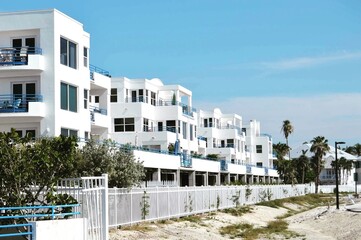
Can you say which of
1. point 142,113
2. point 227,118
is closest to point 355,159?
point 227,118

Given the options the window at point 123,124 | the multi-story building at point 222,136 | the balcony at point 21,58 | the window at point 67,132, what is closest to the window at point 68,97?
the window at point 67,132

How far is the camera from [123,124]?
207 feet

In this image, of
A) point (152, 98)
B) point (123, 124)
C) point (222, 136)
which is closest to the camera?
point (123, 124)

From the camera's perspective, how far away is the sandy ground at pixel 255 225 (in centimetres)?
3147

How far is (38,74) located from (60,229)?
75.0ft

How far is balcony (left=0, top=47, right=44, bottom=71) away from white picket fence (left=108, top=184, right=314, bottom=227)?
1013 cm

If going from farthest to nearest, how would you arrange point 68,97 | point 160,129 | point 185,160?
point 160,129
point 185,160
point 68,97

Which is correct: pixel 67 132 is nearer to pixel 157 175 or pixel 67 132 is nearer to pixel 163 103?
pixel 157 175

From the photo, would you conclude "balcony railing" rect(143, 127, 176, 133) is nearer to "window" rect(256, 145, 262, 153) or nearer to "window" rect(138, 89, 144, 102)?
"window" rect(138, 89, 144, 102)

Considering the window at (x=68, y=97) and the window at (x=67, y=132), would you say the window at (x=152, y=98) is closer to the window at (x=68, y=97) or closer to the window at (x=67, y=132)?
the window at (x=68, y=97)

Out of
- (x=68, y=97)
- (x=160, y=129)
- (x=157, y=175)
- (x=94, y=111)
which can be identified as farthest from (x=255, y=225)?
(x=160, y=129)

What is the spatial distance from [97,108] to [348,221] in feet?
65.6

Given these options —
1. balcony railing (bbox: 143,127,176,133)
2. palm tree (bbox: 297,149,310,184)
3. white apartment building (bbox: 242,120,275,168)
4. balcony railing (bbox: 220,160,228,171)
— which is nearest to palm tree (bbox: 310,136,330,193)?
palm tree (bbox: 297,149,310,184)

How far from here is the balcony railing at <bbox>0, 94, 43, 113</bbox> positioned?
39528mm
